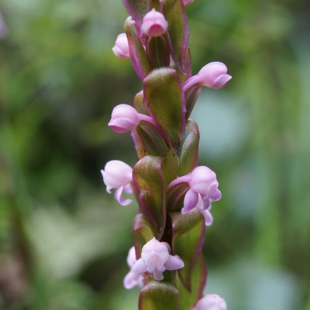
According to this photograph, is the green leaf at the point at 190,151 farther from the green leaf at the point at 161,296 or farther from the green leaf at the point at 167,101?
the green leaf at the point at 161,296

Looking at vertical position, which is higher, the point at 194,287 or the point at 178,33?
the point at 178,33

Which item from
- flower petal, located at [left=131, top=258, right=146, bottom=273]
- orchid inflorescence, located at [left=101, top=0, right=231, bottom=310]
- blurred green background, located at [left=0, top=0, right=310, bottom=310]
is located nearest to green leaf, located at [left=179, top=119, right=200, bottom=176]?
orchid inflorescence, located at [left=101, top=0, right=231, bottom=310]

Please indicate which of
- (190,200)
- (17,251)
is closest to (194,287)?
(190,200)

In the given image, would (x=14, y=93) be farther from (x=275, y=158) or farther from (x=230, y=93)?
(x=275, y=158)

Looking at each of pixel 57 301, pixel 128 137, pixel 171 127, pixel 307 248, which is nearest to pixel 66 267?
pixel 57 301

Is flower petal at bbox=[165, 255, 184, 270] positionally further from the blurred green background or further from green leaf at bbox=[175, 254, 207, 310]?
the blurred green background

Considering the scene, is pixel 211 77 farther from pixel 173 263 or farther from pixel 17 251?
pixel 17 251

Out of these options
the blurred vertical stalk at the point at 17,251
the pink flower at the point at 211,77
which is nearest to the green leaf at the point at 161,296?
the pink flower at the point at 211,77
